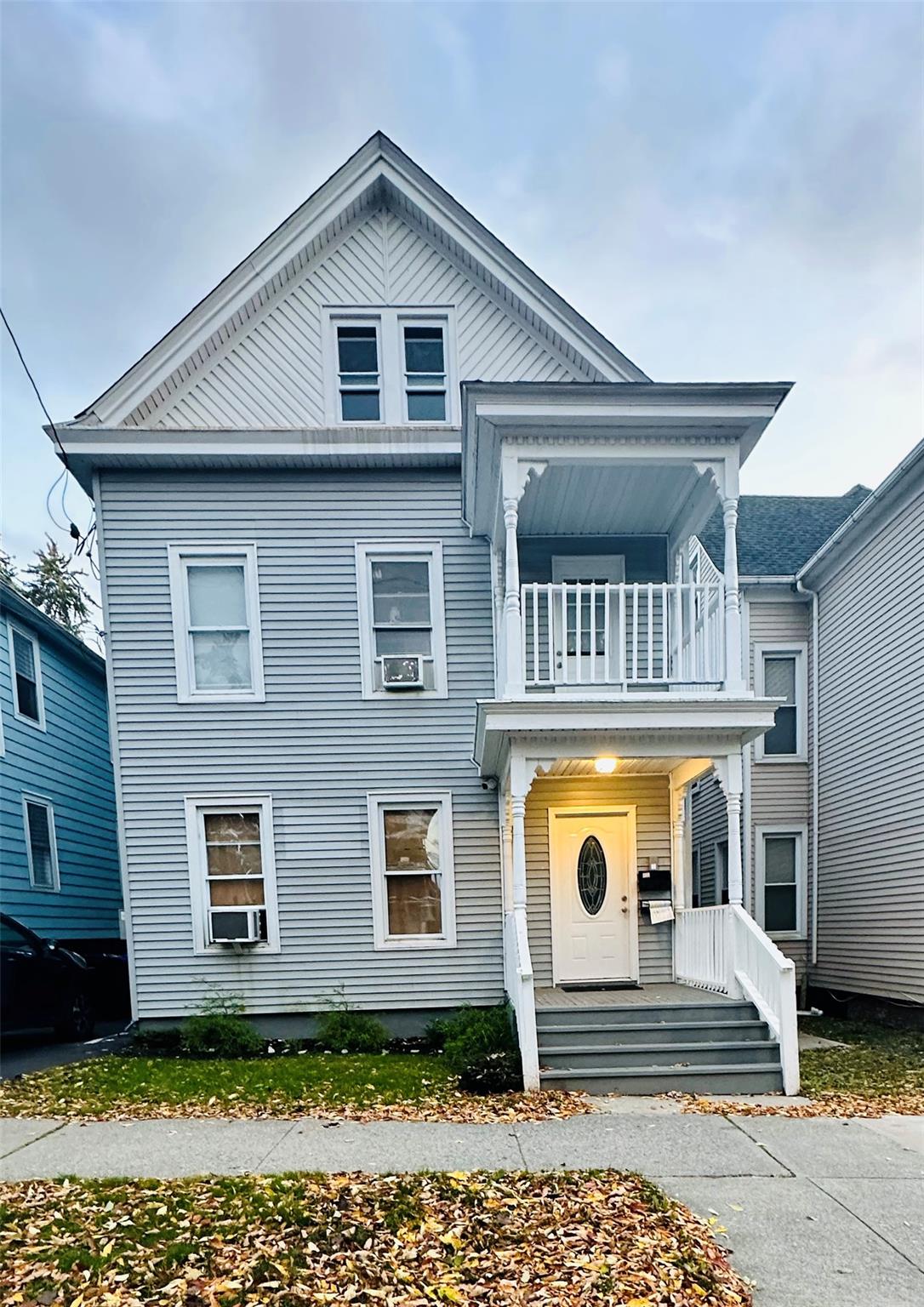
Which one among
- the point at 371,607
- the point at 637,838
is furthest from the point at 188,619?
the point at 637,838

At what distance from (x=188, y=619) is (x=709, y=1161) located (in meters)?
6.88

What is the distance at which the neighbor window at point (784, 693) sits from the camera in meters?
11.0

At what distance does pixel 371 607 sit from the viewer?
811 cm

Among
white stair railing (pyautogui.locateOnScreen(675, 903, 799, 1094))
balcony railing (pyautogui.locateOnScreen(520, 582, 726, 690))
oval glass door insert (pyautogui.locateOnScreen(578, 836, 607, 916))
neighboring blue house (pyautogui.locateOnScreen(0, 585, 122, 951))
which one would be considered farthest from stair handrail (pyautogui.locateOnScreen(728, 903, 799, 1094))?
neighboring blue house (pyautogui.locateOnScreen(0, 585, 122, 951))

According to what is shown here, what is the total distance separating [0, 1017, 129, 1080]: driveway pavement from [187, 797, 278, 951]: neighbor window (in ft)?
5.38

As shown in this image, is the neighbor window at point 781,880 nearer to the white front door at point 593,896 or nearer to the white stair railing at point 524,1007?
the white front door at point 593,896

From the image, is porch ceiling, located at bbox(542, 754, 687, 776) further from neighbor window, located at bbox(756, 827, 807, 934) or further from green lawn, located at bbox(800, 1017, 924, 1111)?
neighbor window, located at bbox(756, 827, 807, 934)

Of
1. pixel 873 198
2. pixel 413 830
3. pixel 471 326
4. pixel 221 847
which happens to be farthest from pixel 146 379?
pixel 873 198

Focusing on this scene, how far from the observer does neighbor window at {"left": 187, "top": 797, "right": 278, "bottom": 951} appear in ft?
25.4

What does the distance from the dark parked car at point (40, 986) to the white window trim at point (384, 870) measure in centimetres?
374

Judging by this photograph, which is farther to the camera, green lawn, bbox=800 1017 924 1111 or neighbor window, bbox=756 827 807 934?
neighbor window, bbox=756 827 807 934

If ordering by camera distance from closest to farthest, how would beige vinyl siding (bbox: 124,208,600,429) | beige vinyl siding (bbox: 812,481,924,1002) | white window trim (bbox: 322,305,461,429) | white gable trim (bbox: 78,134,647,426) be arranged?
white gable trim (bbox: 78,134,647,426), beige vinyl siding (bbox: 124,208,600,429), white window trim (bbox: 322,305,461,429), beige vinyl siding (bbox: 812,481,924,1002)

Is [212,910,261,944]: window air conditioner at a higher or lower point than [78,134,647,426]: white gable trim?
lower

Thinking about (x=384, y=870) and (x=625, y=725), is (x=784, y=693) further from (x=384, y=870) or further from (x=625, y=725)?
(x=384, y=870)
